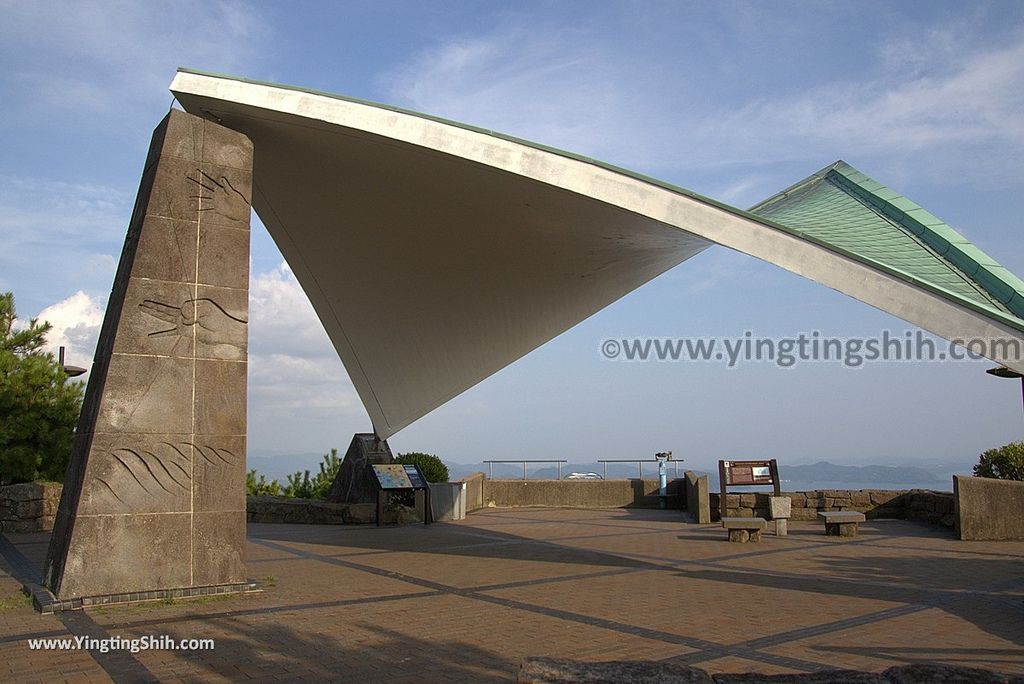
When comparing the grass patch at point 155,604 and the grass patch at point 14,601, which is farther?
the grass patch at point 14,601

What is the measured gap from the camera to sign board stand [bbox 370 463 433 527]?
14.4 metres

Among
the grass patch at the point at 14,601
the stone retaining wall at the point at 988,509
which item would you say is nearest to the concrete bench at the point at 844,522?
the stone retaining wall at the point at 988,509

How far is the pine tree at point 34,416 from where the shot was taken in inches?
558

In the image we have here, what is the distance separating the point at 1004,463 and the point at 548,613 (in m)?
12.3

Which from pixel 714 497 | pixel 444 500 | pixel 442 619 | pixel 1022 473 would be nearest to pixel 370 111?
pixel 442 619

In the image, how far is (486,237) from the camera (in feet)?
36.4

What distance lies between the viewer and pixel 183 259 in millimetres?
7477

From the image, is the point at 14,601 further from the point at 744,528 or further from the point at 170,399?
the point at 744,528

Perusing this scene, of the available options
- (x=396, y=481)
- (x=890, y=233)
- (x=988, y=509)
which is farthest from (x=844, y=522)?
(x=396, y=481)

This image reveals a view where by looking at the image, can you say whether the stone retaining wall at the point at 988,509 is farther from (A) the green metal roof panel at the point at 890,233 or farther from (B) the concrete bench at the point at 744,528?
(A) the green metal roof panel at the point at 890,233

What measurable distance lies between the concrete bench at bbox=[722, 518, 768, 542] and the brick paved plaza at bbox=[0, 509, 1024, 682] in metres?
0.67

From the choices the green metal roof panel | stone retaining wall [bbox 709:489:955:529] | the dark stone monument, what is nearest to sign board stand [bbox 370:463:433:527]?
the dark stone monument

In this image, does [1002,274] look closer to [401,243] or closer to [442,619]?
[442,619]

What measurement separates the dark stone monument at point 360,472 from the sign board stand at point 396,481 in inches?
28.6
